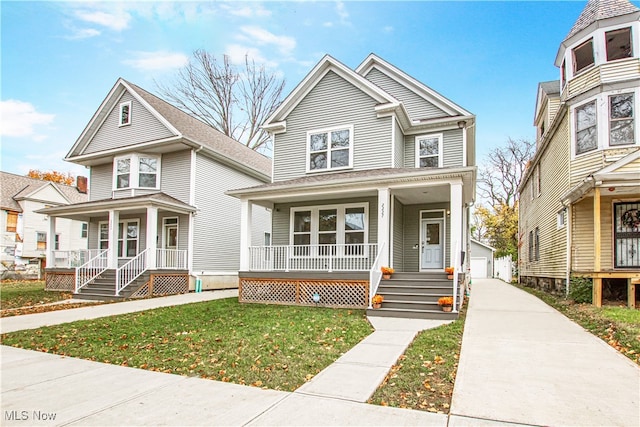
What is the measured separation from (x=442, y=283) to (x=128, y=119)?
1535 centimetres

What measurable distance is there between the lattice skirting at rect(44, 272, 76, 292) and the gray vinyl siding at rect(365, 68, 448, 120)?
48.8ft

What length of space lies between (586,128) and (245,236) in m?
11.1

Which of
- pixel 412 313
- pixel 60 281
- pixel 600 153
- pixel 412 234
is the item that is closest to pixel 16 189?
pixel 60 281

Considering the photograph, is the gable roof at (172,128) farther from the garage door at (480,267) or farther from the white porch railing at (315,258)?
the garage door at (480,267)

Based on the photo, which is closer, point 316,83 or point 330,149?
point 330,149

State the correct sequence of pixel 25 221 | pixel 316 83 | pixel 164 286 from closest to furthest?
pixel 316 83 < pixel 164 286 < pixel 25 221

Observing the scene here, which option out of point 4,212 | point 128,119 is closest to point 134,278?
point 128,119

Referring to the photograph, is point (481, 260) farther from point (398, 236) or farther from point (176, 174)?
point (176, 174)

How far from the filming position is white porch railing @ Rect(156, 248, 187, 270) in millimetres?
15289

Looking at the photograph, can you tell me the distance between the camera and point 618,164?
10375mm

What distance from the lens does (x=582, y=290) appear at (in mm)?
10836

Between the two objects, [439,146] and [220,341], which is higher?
[439,146]

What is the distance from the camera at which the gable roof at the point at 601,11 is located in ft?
39.2

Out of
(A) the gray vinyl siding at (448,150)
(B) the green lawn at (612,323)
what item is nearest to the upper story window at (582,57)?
(A) the gray vinyl siding at (448,150)
